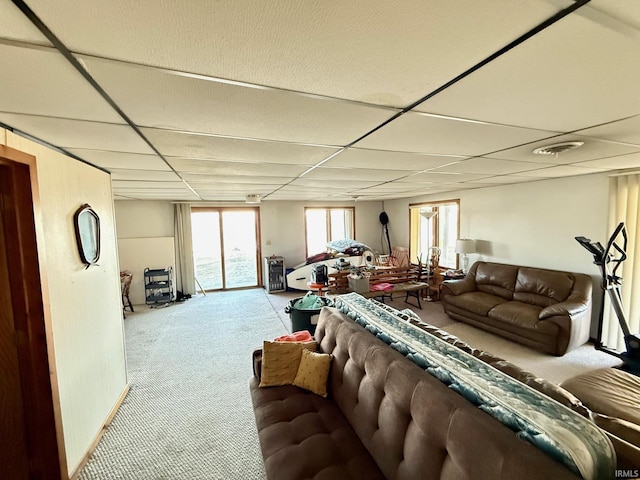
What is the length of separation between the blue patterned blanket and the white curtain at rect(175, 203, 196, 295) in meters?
5.56

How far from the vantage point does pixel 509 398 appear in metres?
1.16

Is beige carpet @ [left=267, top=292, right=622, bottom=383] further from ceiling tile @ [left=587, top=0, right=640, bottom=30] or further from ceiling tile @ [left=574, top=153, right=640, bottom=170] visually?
ceiling tile @ [left=587, top=0, right=640, bottom=30]

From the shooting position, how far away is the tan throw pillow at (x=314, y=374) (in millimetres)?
2002

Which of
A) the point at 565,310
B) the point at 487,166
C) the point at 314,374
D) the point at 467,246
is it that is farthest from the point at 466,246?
the point at 314,374

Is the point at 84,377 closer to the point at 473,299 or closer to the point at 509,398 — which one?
the point at 509,398

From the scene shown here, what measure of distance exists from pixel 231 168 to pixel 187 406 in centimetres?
226

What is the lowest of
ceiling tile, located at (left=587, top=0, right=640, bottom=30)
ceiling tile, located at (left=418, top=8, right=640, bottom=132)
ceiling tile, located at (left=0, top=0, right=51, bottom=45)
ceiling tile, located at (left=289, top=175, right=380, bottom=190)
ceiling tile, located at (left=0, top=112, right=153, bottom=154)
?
ceiling tile, located at (left=587, top=0, right=640, bottom=30)

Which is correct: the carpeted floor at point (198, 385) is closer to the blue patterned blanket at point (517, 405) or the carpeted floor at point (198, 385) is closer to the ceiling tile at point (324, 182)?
the blue patterned blanket at point (517, 405)

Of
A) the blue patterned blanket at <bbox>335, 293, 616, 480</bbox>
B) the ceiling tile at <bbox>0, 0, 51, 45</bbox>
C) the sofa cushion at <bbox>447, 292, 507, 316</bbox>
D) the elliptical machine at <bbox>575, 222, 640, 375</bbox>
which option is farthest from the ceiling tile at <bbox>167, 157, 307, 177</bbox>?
the elliptical machine at <bbox>575, 222, 640, 375</bbox>

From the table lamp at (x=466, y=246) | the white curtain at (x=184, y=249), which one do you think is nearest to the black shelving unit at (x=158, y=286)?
the white curtain at (x=184, y=249)

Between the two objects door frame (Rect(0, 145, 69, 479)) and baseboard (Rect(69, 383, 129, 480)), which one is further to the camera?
baseboard (Rect(69, 383, 129, 480))

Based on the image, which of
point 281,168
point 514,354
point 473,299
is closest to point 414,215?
point 473,299

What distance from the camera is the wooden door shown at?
1.52 m

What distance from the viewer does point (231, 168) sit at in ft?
8.40
